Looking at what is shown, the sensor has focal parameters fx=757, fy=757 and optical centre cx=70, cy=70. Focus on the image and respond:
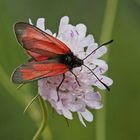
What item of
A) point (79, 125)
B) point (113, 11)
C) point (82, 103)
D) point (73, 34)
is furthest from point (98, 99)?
point (79, 125)

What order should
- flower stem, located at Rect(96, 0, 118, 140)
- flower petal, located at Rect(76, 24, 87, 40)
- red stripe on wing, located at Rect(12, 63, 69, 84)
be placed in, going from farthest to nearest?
flower stem, located at Rect(96, 0, 118, 140), flower petal, located at Rect(76, 24, 87, 40), red stripe on wing, located at Rect(12, 63, 69, 84)

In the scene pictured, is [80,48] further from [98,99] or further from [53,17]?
[53,17]

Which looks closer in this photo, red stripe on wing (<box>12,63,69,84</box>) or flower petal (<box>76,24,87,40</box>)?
red stripe on wing (<box>12,63,69,84</box>)

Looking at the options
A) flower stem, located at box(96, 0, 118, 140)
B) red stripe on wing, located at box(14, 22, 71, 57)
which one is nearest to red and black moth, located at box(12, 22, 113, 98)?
red stripe on wing, located at box(14, 22, 71, 57)

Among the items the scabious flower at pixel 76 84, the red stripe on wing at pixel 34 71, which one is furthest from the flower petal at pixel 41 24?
the red stripe on wing at pixel 34 71

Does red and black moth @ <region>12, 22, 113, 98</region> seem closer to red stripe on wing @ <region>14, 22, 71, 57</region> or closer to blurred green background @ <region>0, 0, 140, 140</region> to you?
red stripe on wing @ <region>14, 22, 71, 57</region>

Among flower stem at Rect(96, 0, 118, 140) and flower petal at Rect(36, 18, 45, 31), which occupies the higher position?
flower petal at Rect(36, 18, 45, 31)

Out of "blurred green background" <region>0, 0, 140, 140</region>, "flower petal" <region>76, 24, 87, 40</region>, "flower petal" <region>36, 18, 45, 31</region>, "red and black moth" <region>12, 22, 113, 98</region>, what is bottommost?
"blurred green background" <region>0, 0, 140, 140</region>

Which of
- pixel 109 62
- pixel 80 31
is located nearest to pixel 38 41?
pixel 80 31
